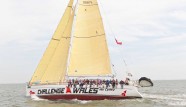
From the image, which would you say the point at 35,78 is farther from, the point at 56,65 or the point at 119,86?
the point at 119,86

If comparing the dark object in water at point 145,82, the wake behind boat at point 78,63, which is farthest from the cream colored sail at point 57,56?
the dark object in water at point 145,82

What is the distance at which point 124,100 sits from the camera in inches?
1227

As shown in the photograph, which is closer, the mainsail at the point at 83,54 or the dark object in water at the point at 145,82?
the mainsail at the point at 83,54

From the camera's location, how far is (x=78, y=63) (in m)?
31.6

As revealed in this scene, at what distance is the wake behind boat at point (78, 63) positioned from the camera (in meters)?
31.0

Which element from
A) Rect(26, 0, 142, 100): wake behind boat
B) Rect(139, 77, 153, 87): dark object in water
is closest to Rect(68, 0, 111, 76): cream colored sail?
Rect(26, 0, 142, 100): wake behind boat

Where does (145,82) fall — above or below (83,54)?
below

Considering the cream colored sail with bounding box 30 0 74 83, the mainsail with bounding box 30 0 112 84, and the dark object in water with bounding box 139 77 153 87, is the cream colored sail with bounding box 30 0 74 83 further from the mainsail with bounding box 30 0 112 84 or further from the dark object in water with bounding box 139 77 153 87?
the dark object in water with bounding box 139 77 153 87

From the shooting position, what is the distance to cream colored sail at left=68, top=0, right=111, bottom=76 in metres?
31.7

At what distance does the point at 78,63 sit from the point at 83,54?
3.40 ft

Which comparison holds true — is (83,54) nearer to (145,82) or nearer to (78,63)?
(78,63)

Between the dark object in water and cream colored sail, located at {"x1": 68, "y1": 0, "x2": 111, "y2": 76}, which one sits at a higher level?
cream colored sail, located at {"x1": 68, "y1": 0, "x2": 111, "y2": 76}

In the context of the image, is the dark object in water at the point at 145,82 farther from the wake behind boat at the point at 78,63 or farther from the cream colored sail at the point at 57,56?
the cream colored sail at the point at 57,56

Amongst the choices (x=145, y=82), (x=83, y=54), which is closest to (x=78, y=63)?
(x=83, y=54)
